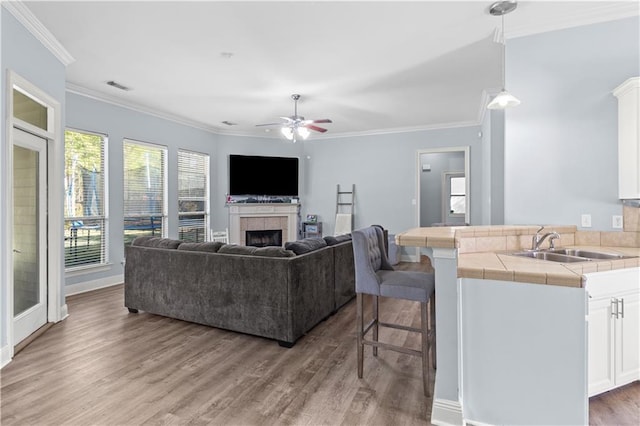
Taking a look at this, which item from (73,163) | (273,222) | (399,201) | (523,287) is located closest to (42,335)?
(73,163)

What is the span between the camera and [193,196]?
22.2 feet

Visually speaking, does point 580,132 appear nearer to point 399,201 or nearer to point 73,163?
point 399,201


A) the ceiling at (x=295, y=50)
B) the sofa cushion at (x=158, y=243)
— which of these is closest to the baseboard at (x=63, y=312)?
the sofa cushion at (x=158, y=243)

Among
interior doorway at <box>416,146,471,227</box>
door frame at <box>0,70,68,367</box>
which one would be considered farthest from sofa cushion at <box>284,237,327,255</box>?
interior doorway at <box>416,146,471,227</box>

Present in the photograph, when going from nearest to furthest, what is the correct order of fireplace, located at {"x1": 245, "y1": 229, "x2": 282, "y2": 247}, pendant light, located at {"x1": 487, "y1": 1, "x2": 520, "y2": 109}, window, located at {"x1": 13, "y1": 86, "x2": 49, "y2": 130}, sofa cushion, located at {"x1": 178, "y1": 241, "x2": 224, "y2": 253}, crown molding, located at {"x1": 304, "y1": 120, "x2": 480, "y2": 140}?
1. pendant light, located at {"x1": 487, "y1": 1, "x2": 520, "y2": 109}
2. window, located at {"x1": 13, "y1": 86, "x2": 49, "y2": 130}
3. sofa cushion, located at {"x1": 178, "y1": 241, "x2": 224, "y2": 253}
4. crown molding, located at {"x1": 304, "y1": 120, "x2": 480, "y2": 140}
5. fireplace, located at {"x1": 245, "y1": 229, "x2": 282, "y2": 247}

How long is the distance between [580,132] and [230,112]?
496 centimetres

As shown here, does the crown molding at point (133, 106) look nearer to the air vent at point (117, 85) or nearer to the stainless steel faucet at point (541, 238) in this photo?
the air vent at point (117, 85)

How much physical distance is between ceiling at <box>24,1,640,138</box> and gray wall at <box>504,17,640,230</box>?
176mm

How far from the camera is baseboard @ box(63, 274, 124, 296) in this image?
4.66 metres

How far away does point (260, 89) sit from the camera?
475 cm

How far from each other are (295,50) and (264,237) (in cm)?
474

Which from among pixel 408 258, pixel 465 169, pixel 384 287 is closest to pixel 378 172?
pixel 465 169

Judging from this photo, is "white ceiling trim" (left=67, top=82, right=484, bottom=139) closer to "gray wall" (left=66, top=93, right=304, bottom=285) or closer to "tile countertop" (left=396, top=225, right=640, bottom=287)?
"gray wall" (left=66, top=93, right=304, bottom=285)

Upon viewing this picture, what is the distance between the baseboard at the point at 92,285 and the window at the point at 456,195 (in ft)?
23.9
